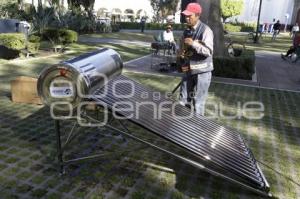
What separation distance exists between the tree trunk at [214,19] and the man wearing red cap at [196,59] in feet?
25.6

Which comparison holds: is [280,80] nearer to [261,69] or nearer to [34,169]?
[261,69]

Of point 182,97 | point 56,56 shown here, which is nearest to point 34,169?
point 182,97

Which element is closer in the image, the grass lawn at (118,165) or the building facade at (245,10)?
the grass lawn at (118,165)

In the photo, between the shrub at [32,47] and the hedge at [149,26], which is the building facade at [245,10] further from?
the shrub at [32,47]

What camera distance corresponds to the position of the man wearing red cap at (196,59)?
515 cm

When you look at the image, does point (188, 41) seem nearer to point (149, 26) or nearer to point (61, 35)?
point (61, 35)

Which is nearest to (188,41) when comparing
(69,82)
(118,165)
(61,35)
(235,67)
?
(69,82)

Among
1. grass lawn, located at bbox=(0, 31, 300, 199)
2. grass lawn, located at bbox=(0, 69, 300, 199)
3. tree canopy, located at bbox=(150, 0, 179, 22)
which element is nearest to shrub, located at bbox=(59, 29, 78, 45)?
grass lawn, located at bbox=(0, 31, 300, 199)

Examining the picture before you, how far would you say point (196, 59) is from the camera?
5391 mm

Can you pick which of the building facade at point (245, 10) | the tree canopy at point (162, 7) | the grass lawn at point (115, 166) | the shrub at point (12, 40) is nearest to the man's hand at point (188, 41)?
the grass lawn at point (115, 166)

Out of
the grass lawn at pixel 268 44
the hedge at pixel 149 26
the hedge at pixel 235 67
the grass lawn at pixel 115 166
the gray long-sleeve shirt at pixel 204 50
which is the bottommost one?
the grass lawn at pixel 115 166

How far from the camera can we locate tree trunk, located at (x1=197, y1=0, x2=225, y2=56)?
13.1m

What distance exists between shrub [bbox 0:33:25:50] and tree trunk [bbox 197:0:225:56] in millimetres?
7420

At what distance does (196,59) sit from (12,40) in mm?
9778
